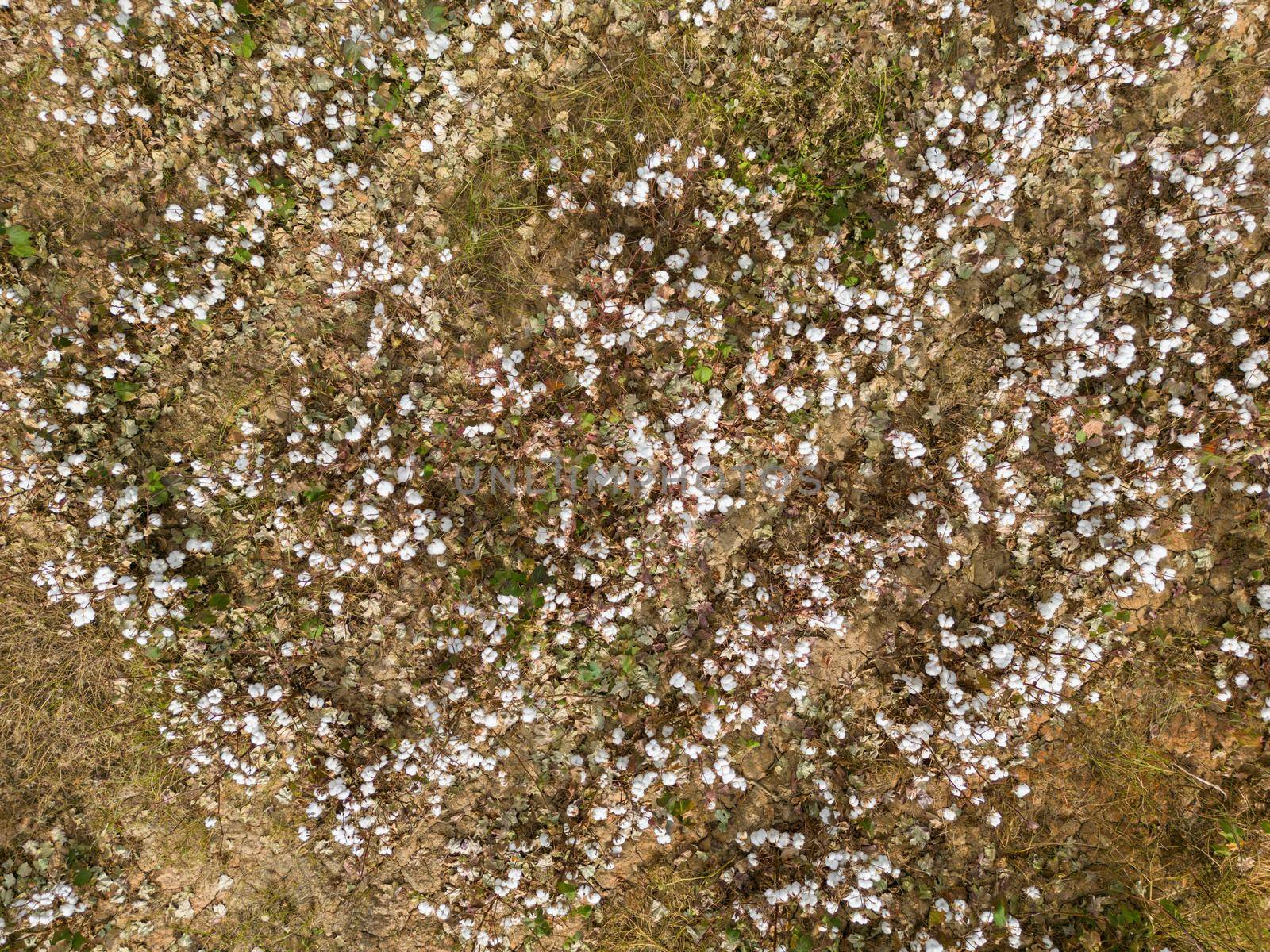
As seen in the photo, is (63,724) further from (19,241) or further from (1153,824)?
(1153,824)

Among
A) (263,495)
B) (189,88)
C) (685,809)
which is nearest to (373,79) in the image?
(189,88)

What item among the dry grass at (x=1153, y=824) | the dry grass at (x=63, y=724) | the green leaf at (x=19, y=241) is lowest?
the dry grass at (x=1153, y=824)

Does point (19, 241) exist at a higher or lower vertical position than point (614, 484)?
higher

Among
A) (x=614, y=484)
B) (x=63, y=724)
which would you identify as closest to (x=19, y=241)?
(x=63, y=724)

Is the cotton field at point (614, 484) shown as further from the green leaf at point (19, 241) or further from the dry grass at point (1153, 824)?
the green leaf at point (19, 241)

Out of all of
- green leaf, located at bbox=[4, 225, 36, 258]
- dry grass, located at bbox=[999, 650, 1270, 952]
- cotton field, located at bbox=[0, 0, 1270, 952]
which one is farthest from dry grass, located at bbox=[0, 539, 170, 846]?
dry grass, located at bbox=[999, 650, 1270, 952]

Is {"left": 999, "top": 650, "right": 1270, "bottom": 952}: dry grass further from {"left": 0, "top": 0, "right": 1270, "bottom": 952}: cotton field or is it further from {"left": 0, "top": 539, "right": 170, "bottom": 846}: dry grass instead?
{"left": 0, "top": 539, "right": 170, "bottom": 846}: dry grass

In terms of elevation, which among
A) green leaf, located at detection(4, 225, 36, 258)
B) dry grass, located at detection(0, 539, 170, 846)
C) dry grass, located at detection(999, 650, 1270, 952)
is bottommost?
dry grass, located at detection(999, 650, 1270, 952)

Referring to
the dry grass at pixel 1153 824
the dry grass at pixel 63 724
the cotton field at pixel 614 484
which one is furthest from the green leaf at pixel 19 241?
the dry grass at pixel 1153 824

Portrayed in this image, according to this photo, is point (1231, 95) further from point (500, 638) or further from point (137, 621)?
point (137, 621)

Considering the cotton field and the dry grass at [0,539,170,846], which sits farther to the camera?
the dry grass at [0,539,170,846]

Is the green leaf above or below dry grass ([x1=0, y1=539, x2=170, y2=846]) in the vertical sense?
above
